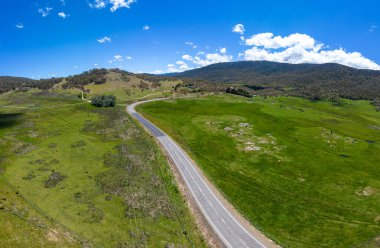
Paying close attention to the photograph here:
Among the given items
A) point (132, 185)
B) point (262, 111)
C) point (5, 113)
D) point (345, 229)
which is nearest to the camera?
point (345, 229)

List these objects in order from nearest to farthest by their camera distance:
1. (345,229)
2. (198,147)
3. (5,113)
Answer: (345,229) < (198,147) < (5,113)

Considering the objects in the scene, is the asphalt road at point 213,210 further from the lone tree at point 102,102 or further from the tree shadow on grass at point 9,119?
the lone tree at point 102,102

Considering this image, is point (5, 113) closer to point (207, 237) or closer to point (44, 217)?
point (44, 217)

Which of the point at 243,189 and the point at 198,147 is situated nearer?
the point at 243,189

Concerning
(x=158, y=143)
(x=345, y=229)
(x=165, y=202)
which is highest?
(x=158, y=143)

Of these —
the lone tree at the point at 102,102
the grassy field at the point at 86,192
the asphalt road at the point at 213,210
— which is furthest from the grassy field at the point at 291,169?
the lone tree at the point at 102,102

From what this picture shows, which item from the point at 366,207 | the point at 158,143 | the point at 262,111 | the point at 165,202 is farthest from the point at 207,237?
the point at 262,111

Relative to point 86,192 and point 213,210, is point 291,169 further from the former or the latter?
point 86,192
